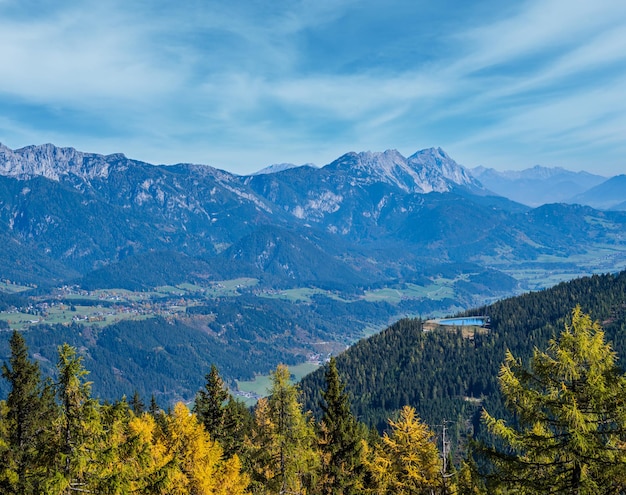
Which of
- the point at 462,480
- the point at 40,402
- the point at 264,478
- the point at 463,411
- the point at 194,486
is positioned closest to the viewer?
the point at 194,486

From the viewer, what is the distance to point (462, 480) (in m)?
46.1

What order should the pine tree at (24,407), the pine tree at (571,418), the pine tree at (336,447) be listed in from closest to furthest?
the pine tree at (571,418)
the pine tree at (24,407)
the pine tree at (336,447)

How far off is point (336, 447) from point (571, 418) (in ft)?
92.8

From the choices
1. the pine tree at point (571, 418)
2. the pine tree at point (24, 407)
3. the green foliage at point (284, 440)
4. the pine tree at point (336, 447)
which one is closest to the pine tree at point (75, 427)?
the pine tree at point (24, 407)

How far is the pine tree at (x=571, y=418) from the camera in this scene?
1812cm

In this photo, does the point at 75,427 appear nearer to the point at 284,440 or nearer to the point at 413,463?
the point at 284,440

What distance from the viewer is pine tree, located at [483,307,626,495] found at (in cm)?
1812

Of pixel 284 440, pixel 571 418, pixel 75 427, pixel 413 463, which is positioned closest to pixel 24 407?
pixel 75 427

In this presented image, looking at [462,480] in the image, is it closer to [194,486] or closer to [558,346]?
[194,486]

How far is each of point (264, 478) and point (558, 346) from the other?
1161 inches

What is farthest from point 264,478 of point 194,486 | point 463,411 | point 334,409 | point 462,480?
point 463,411

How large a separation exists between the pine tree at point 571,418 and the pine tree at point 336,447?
24.6m

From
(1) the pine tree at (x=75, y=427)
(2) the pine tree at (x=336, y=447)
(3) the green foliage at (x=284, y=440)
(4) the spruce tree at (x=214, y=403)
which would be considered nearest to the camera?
(1) the pine tree at (x=75, y=427)

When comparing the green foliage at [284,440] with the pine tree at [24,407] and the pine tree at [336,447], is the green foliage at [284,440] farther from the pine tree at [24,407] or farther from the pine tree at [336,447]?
the pine tree at [24,407]
